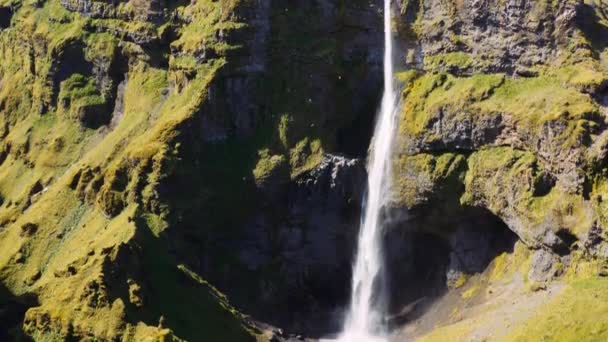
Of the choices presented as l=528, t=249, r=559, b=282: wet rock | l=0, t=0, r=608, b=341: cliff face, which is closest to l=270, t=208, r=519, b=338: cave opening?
l=0, t=0, r=608, b=341: cliff face

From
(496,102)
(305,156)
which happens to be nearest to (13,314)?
(305,156)

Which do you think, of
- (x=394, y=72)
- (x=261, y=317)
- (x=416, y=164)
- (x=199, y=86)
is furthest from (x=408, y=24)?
(x=261, y=317)

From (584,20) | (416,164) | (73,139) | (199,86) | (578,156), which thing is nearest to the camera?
(578,156)

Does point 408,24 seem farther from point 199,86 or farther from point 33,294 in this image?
point 33,294

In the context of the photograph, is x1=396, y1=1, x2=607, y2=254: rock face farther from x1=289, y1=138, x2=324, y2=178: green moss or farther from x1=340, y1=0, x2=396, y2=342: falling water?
x1=289, y1=138, x2=324, y2=178: green moss

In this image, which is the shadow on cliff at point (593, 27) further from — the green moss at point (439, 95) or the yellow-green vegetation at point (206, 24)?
the yellow-green vegetation at point (206, 24)

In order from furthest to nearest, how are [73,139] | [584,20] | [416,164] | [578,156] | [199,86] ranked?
[73,139] → [199,86] → [416,164] → [584,20] → [578,156]

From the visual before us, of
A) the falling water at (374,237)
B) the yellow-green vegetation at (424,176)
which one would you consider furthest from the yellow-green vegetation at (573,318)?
the falling water at (374,237)
